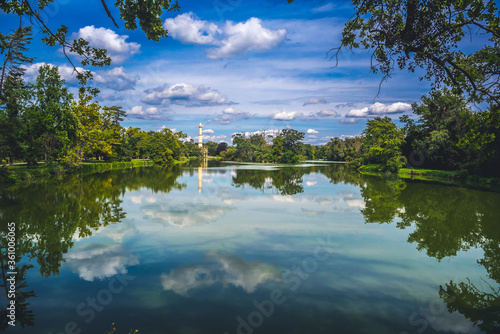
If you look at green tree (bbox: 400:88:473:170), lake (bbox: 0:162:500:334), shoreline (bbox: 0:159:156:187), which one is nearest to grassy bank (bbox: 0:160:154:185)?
shoreline (bbox: 0:159:156:187)

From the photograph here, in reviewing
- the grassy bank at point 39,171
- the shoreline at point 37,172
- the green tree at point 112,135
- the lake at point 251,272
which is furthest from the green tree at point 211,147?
the lake at point 251,272

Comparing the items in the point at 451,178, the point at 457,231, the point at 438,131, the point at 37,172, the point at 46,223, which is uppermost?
the point at 438,131

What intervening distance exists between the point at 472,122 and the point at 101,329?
6951 mm

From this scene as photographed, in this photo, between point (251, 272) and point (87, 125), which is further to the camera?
point (87, 125)

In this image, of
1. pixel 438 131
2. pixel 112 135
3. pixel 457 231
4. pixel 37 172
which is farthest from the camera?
pixel 112 135

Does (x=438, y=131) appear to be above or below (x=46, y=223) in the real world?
above

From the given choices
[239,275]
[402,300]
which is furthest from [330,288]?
[239,275]

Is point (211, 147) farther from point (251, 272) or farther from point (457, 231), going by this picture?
point (251, 272)

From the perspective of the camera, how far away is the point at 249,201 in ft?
54.2

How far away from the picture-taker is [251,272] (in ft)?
21.6

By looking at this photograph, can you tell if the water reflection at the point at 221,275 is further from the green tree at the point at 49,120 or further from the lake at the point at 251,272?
the green tree at the point at 49,120

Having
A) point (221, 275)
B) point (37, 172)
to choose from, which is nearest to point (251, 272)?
point (221, 275)

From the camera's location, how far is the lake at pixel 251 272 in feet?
15.5

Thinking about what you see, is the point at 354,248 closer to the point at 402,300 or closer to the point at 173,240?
the point at 402,300
